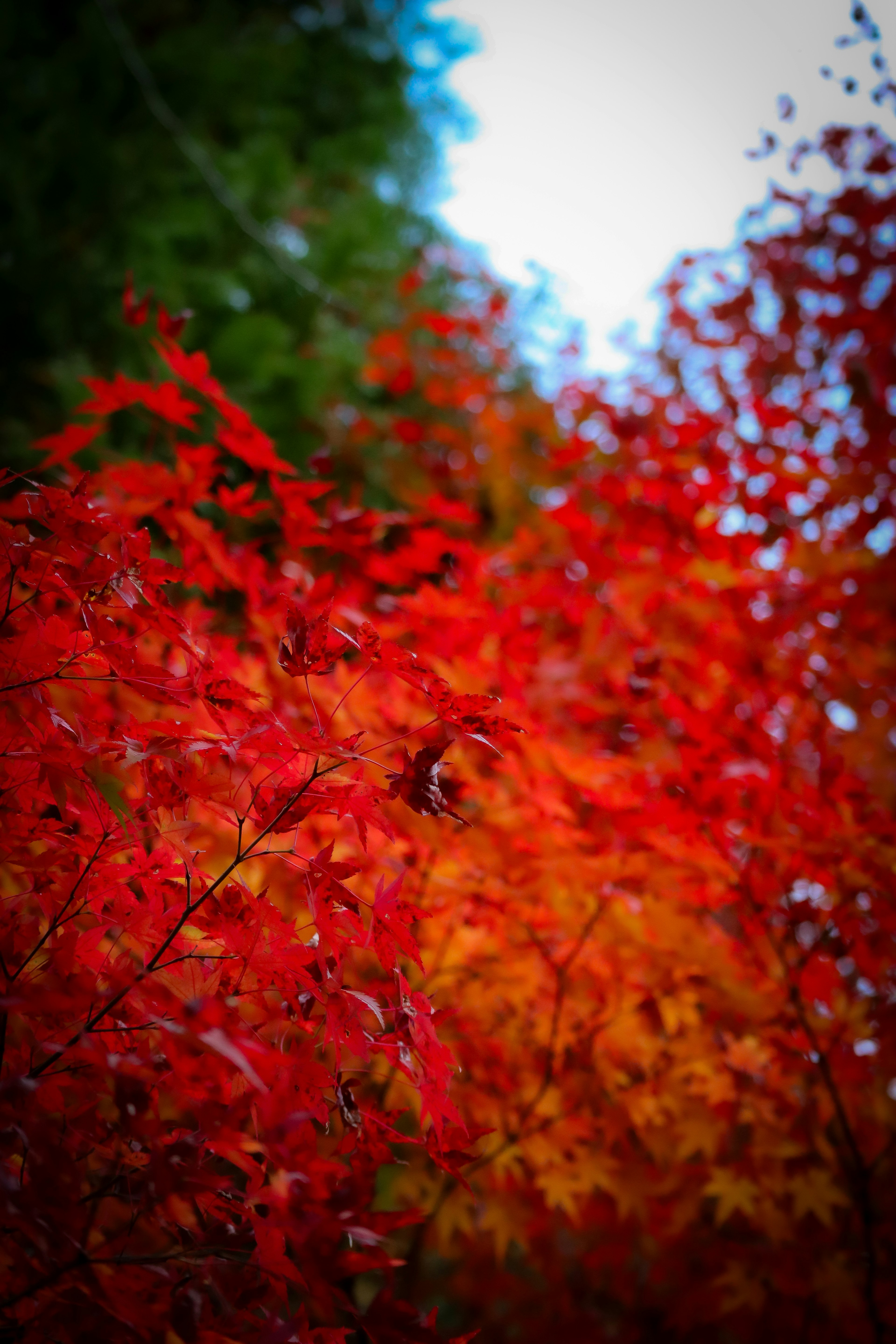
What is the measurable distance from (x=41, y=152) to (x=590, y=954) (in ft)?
19.4

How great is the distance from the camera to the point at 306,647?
1121mm

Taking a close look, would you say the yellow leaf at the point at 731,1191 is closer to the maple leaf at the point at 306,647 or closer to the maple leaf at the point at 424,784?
the maple leaf at the point at 424,784

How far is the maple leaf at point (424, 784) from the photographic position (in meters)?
1.07

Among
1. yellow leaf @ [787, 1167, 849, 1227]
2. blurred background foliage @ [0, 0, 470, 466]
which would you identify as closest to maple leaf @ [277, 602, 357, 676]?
yellow leaf @ [787, 1167, 849, 1227]

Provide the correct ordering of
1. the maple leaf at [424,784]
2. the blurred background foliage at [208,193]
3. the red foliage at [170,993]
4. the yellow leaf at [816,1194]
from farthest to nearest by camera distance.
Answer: the blurred background foliage at [208,193], the yellow leaf at [816,1194], the maple leaf at [424,784], the red foliage at [170,993]

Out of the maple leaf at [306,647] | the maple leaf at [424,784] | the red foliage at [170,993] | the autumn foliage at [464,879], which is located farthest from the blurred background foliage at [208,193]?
the maple leaf at [424,784]

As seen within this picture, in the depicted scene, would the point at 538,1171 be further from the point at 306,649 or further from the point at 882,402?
the point at 882,402

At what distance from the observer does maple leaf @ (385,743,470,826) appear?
1.07m

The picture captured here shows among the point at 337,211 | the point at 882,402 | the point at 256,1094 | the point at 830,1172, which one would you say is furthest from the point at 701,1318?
the point at 337,211

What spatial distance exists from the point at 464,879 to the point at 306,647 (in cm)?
114

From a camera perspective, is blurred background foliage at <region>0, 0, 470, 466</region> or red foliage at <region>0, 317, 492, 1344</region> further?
blurred background foliage at <region>0, 0, 470, 466</region>

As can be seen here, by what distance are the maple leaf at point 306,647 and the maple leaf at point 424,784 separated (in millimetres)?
172

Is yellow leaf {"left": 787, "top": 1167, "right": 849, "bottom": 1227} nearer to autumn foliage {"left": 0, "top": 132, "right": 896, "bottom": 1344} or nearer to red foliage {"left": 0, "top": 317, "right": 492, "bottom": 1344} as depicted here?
autumn foliage {"left": 0, "top": 132, "right": 896, "bottom": 1344}

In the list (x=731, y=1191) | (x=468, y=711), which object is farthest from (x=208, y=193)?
(x=731, y=1191)
